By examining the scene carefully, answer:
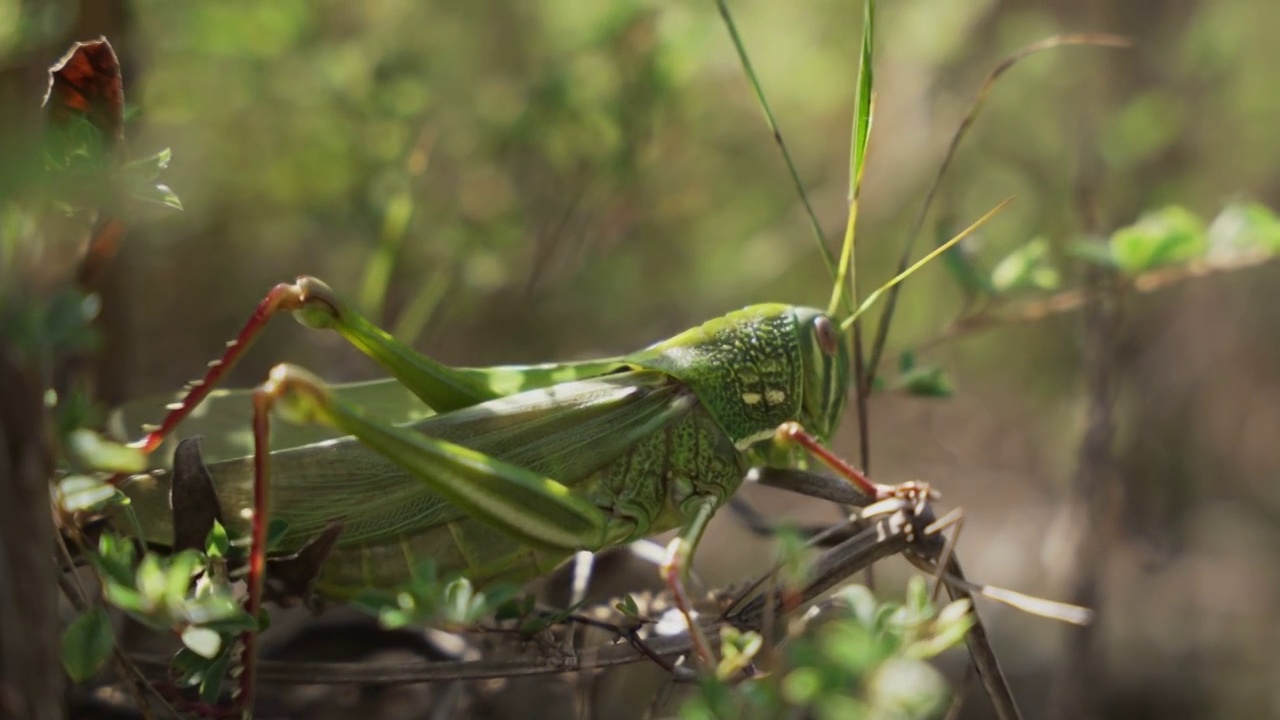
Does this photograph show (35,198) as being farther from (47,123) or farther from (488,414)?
(488,414)

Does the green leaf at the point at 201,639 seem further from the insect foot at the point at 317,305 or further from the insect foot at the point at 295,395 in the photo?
the insect foot at the point at 317,305

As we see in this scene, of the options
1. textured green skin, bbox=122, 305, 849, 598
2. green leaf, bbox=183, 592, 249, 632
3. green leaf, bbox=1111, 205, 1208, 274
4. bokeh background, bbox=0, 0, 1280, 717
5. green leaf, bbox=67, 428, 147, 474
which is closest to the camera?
green leaf, bbox=67, 428, 147, 474

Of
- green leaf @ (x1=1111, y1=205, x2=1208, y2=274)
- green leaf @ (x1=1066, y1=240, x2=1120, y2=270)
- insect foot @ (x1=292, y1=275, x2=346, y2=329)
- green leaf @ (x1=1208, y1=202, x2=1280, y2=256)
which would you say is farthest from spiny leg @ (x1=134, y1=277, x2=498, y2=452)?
green leaf @ (x1=1208, y1=202, x2=1280, y2=256)

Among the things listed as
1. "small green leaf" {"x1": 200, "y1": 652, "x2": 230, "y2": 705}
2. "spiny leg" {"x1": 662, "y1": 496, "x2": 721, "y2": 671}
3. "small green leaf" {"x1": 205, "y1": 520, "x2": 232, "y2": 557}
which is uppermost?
"small green leaf" {"x1": 205, "y1": 520, "x2": 232, "y2": 557}

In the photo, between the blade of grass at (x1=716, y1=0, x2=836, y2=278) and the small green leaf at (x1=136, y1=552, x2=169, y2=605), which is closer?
the small green leaf at (x1=136, y1=552, x2=169, y2=605)

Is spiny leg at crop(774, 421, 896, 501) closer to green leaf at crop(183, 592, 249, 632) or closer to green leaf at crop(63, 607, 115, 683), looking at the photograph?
green leaf at crop(183, 592, 249, 632)

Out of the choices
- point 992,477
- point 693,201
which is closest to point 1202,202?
point 992,477

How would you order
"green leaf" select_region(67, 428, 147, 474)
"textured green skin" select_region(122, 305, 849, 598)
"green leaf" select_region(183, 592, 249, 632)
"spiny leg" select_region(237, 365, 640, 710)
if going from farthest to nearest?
"textured green skin" select_region(122, 305, 849, 598) < "spiny leg" select_region(237, 365, 640, 710) < "green leaf" select_region(183, 592, 249, 632) < "green leaf" select_region(67, 428, 147, 474)

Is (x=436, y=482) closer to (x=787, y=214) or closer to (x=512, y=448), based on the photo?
(x=512, y=448)
